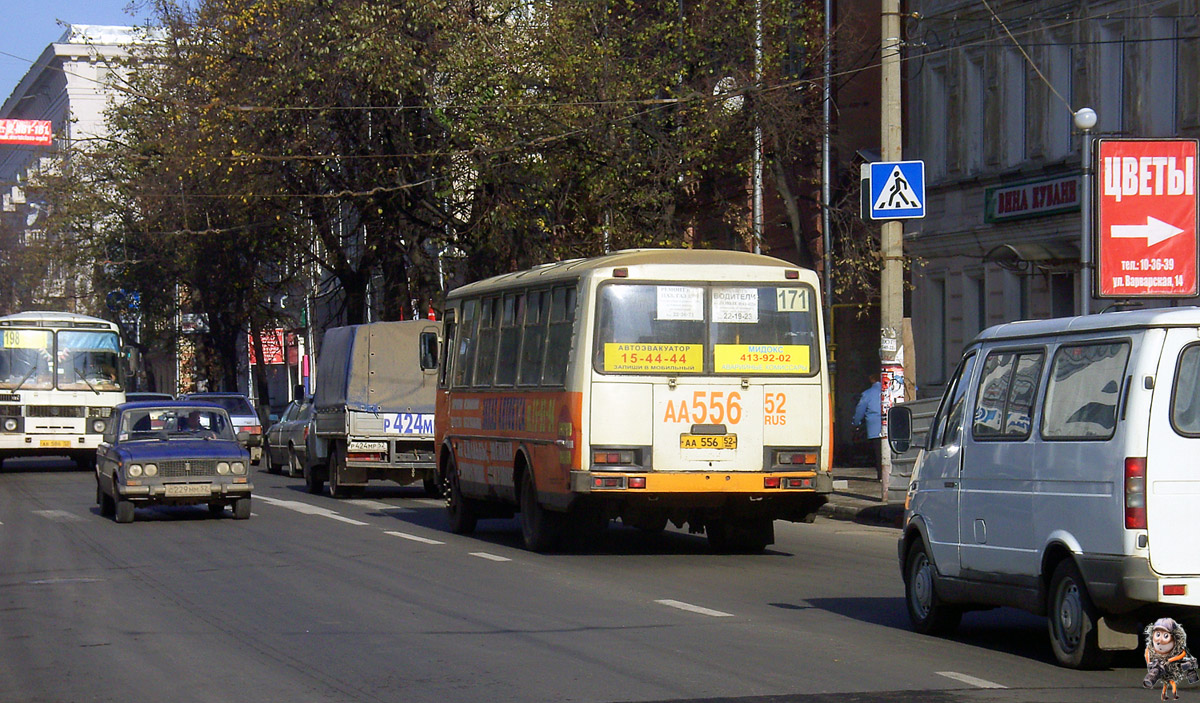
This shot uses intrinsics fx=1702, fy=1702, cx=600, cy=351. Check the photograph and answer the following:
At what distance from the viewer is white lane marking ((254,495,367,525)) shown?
886 inches

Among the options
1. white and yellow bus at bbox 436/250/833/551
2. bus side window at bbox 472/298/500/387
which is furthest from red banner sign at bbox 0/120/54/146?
white and yellow bus at bbox 436/250/833/551

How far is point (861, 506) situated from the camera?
2269 cm

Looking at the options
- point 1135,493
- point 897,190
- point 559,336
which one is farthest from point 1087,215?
point 1135,493

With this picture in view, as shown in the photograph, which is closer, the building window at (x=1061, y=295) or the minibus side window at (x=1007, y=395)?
the minibus side window at (x=1007, y=395)

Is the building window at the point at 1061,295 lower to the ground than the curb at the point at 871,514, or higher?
higher

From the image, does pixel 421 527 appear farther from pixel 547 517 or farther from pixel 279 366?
pixel 279 366

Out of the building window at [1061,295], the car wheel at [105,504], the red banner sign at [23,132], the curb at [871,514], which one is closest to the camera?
the curb at [871,514]

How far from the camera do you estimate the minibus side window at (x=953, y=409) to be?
34.7 ft

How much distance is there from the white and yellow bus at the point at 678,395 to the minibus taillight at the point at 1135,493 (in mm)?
7597

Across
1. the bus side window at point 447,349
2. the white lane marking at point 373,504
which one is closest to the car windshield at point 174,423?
the bus side window at point 447,349

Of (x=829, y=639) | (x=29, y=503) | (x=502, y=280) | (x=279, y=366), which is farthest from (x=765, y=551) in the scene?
Result: (x=279, y=366)

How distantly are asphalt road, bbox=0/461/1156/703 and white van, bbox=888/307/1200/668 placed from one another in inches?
14.8

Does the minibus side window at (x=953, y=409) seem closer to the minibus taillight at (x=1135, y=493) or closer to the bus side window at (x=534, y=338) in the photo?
the minibus taillight at (x=1135, y=493)

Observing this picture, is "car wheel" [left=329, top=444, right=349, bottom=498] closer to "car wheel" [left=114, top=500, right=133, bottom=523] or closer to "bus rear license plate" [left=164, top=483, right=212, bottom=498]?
"car wheel" [left=114, top=500, right=133, bottom=523]
